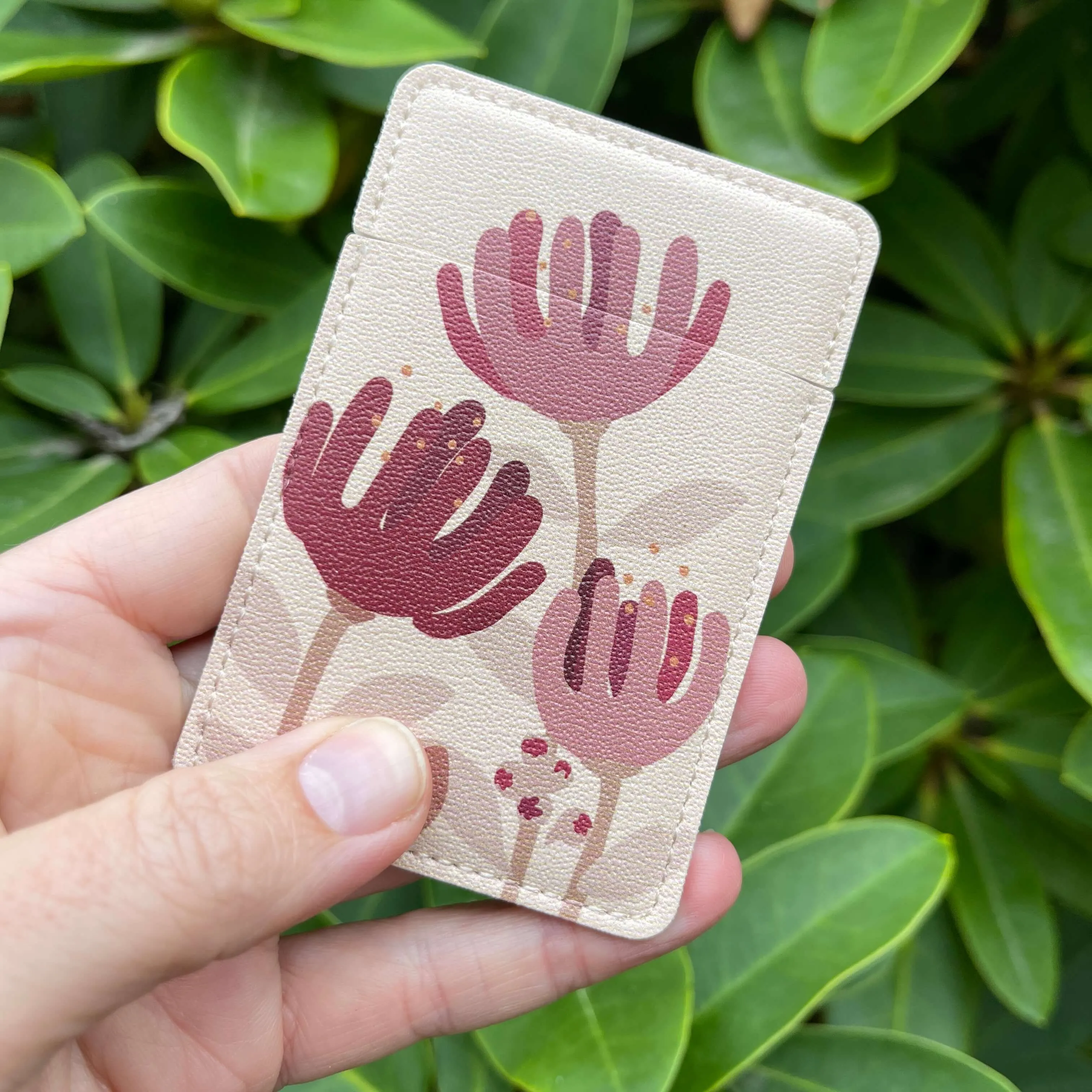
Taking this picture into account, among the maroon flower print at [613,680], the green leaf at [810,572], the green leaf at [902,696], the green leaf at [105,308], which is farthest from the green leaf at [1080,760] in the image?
the green leaf at [105,308]

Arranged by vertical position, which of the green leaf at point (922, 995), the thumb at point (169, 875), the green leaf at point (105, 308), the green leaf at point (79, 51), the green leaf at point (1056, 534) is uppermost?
the green leaf at point (79, 51)

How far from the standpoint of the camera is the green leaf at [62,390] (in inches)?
34.5

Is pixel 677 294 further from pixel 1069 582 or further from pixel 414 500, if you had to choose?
pixel 1069 582

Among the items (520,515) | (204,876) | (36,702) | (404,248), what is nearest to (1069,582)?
(520,515)

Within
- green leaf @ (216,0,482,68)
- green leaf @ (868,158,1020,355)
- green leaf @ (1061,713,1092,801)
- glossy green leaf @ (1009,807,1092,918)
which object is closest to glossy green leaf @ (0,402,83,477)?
green leaf @ (216,0,482,68)

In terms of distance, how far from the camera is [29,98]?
1034mm

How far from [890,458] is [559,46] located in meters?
0.52

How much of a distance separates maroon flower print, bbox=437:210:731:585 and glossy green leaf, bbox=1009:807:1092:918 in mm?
667

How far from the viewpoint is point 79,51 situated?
0.82 meters

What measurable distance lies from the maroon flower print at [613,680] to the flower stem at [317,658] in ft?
0.47

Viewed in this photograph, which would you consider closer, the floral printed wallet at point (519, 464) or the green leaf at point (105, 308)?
the floral printed wallet at point (519, 464)

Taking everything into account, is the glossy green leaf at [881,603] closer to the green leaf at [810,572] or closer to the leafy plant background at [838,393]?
the leafy plant background at [838,393]

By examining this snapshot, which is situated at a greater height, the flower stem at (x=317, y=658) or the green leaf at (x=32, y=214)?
the green leaf at (x=32, y=214)

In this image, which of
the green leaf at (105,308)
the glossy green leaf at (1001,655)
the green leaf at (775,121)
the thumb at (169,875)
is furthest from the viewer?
the glossy green leaf at (1001,655)
